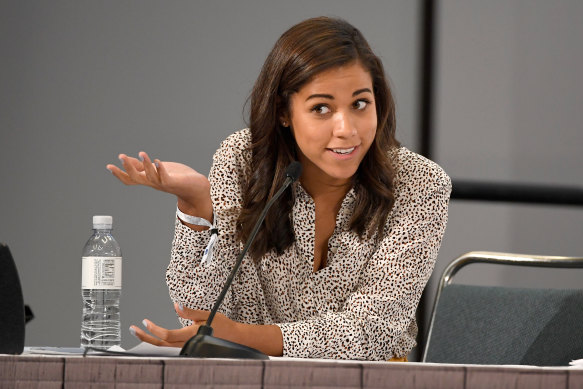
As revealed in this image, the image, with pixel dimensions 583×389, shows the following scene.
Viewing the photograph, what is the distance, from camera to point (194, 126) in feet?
10.1

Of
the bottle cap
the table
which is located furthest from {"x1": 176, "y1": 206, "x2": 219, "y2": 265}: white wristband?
the table

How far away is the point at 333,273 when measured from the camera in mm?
1740

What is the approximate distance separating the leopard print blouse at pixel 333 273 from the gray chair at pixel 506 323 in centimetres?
9

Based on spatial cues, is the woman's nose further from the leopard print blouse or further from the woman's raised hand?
the woman's raised hand

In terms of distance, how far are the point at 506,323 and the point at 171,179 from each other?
0.90 m

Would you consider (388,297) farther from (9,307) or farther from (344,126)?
(9,307)

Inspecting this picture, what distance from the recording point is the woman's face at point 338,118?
162 centimetres

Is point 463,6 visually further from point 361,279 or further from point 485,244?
point 361,279

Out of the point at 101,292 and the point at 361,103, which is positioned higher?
the point at 361,103

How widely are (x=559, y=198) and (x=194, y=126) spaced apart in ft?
5.37

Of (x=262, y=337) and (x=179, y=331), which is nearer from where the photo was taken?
(x=179, y=331)

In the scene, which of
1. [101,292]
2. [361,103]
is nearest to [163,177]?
[361,103]

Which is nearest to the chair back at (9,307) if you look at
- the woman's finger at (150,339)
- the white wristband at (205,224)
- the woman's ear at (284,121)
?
the woman's finger at (150,339)

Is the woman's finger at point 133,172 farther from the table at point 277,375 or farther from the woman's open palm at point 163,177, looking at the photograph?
the table at point 277,375
